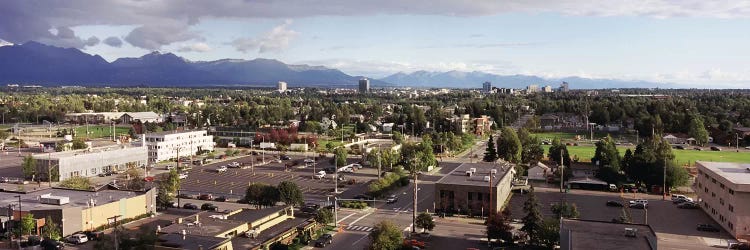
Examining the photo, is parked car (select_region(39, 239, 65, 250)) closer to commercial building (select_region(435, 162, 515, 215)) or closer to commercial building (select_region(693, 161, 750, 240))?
commercial building (select_region(435, 162, 515, 215))

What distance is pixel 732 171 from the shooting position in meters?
22.8

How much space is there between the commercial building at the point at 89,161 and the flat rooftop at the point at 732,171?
29398 mm

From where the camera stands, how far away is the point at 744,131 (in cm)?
4869

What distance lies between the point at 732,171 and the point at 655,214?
3.22 meters

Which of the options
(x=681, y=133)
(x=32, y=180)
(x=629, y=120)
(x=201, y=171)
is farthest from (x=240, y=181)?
(x=629, y=120)

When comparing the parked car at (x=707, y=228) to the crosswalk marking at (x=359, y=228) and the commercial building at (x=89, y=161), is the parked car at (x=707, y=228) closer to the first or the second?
the crosswalk marking at (x=359, y=228)

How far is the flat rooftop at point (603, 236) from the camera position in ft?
48.1

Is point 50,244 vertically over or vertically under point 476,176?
under

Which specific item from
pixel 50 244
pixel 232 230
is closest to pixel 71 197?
pixel 50 244

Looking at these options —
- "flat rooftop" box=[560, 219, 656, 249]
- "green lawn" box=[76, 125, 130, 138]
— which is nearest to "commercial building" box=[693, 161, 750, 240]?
"flat rooftop" box=[560, 219, 656, 249]

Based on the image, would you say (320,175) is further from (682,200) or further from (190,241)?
(682,200)

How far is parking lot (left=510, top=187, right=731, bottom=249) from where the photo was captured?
19719 millimetres

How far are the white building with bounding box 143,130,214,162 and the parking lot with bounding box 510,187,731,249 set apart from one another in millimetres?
23174

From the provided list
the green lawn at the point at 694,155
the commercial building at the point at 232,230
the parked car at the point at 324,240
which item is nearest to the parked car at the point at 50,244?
the commercial building at the point at 232,230
